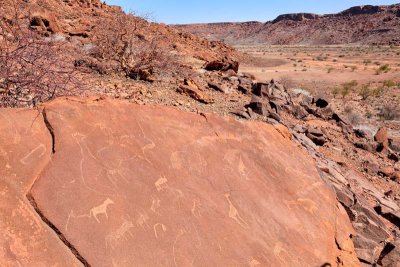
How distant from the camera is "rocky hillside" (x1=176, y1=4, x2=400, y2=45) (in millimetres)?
68375

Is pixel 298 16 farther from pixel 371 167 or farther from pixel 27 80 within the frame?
pixel 27 80

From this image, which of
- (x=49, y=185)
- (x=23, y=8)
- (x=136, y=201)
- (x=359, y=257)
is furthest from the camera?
(x=23, y=8)

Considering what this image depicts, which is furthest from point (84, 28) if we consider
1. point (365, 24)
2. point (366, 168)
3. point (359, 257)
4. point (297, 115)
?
point (365, 24)

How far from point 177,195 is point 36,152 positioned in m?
1.13

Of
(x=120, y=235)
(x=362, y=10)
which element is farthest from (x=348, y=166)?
(x=362, y=10)

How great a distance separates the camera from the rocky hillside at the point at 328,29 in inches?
2692

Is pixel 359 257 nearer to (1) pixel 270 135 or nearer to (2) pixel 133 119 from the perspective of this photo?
(1) pixel 270 135

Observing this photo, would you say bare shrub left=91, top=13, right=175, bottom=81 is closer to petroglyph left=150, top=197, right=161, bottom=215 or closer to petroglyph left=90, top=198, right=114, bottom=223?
petroglyph left=150, top=197, right=161, bottom=215

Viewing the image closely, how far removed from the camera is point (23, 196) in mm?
2783

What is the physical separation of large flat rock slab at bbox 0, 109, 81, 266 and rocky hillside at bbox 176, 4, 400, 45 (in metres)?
60.4

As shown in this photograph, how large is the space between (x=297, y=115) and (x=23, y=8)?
1007 cm

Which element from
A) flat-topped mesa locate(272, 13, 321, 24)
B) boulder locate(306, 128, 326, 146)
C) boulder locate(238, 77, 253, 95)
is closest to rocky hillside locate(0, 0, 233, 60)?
boulder locate(238, 77, 253, 95)

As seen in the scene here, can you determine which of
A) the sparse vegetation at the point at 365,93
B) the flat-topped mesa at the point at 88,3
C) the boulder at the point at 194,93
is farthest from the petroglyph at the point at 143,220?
the flat-topped mesa at the point at 88,3

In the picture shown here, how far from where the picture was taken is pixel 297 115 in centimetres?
959
